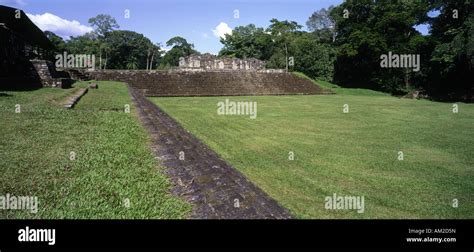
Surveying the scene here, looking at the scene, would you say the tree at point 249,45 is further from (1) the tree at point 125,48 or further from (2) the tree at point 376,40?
(1) the tree at point 125,48

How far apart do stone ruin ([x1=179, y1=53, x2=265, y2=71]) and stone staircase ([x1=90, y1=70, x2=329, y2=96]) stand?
28.0 feet

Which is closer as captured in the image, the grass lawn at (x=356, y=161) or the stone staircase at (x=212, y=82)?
the grass lawn at (x=356, y=161)

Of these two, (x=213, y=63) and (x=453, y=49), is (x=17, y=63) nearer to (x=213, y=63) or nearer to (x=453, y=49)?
(x=213, y=63)

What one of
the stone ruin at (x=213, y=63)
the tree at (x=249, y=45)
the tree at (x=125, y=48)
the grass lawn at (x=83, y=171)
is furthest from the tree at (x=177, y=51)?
the grass lawn at (x=83, y=171)

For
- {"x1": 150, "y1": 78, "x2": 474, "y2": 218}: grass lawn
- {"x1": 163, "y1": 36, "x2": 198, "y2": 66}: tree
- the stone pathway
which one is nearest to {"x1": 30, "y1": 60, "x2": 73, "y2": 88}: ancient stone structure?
{"x1": 150, "y1": 78, "x2": 474, "y2": 218}: grass lawn

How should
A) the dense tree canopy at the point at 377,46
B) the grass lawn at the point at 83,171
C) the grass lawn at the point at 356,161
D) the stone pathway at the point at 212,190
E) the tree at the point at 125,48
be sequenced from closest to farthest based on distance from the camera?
the grass lawn at the point at 83,171, the stone pathway at the point at 212,190, the grass lawn at the point at 356,161, the dense tree canopy at the point at 377,46, the tree at the point at 125,48

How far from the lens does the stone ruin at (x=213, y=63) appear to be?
156ft

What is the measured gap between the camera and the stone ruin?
156ft

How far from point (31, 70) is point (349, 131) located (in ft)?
52.7

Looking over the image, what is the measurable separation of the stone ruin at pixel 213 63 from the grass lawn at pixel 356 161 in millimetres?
32602

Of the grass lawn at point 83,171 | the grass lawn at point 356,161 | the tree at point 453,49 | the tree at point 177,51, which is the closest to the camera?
the grass lawn at point 83,171

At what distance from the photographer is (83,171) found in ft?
13.7
